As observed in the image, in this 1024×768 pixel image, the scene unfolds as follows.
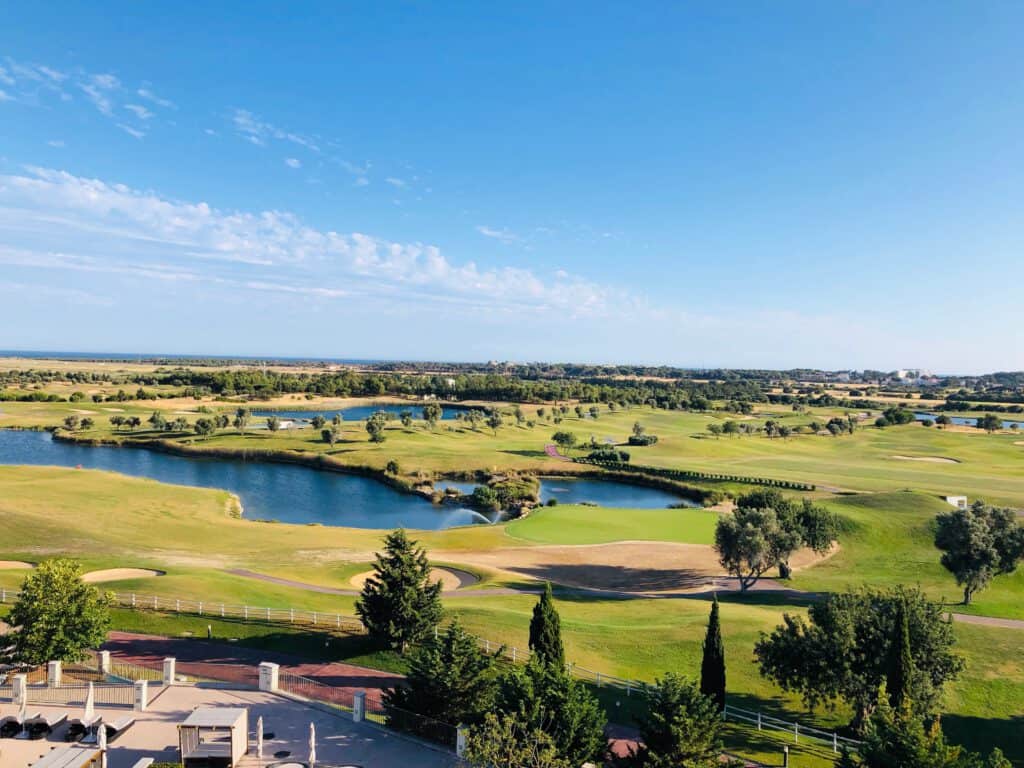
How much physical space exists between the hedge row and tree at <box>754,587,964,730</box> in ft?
203

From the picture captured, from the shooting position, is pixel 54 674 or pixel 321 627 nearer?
A: pixel 54 674

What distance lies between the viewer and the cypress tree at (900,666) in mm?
22656

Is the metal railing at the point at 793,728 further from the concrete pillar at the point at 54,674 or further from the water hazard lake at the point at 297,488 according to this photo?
the water hazard lake at the point at 297,488

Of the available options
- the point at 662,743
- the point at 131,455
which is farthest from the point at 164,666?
the point at 131,455

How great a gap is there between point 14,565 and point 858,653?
167 ft

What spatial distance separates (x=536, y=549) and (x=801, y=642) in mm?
34120

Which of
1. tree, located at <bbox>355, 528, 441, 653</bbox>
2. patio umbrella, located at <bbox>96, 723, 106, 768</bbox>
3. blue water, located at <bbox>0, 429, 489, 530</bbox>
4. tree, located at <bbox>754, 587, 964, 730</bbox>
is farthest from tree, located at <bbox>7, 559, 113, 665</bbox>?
blue water, located at <bbox>0, 429, 489, 530</bbox>

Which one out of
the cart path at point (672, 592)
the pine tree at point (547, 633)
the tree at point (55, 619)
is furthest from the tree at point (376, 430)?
the pine tree at point (547, 633)

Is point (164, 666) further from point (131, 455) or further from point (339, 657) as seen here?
point (131, 455)

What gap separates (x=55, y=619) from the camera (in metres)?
24.7

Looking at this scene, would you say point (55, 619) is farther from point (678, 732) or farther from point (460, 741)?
point (678, 732)

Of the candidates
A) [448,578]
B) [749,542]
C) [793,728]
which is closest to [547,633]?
[793,728]

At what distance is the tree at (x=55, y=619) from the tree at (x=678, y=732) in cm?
2143

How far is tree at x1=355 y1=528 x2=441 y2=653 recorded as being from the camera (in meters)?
28.8
